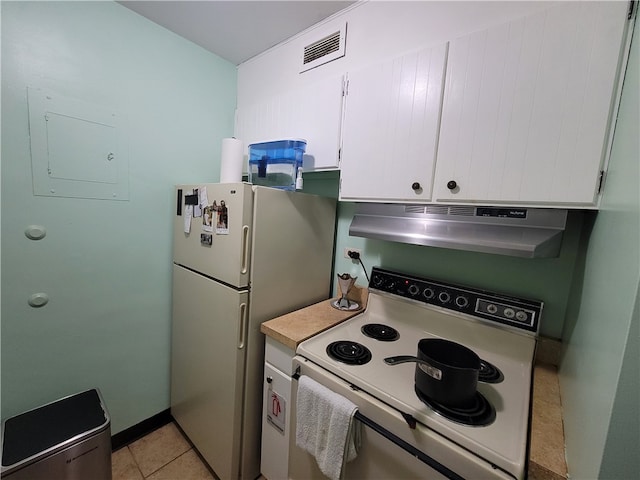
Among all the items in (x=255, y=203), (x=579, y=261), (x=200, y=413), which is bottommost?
(x=200, y=413)

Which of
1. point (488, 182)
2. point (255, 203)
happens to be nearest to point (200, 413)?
point (255, 203)

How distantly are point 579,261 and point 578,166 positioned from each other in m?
0.41

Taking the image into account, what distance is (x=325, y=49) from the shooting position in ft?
5.06

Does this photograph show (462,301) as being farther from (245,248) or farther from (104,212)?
(104,212)

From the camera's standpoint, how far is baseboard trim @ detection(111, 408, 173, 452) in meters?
1.67

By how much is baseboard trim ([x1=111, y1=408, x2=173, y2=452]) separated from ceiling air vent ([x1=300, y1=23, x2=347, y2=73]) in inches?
99.3

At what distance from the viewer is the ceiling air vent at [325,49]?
1.48 m

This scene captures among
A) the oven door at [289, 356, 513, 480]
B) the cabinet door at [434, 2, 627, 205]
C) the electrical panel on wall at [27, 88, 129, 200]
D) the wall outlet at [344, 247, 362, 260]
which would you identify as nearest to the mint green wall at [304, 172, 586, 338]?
the wall outlet at [344, 247, 362, 260]

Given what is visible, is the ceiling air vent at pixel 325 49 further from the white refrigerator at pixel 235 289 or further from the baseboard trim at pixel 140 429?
the baseboard trim at pixel 140 429

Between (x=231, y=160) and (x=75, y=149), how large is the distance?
0.78 meters

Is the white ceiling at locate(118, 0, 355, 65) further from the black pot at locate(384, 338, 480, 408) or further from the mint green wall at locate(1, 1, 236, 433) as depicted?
the black pot at locate(384, 338, 480, 408)

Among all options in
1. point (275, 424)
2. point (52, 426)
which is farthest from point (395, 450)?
point (52, 426)

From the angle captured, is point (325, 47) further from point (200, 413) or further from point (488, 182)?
point (200, 413)

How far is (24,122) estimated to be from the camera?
4.08ft
